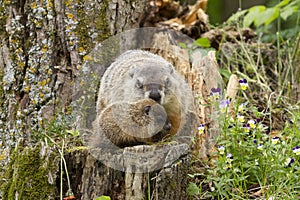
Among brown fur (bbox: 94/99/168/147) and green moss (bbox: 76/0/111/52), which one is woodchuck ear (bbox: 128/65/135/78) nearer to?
brown fur (bbox: 94/99/168/147)

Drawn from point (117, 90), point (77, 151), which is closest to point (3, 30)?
point (117, 90)

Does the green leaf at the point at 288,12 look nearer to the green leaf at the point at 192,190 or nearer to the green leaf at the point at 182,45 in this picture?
the green leaf at the point at 182,45

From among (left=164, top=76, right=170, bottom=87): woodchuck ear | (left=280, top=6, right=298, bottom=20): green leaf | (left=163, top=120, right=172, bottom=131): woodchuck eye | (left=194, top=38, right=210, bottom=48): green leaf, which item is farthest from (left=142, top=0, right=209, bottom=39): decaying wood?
(left=163, top=120, right=172, bottom=131): woodchuck eye

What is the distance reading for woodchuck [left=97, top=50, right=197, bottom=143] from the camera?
392cm

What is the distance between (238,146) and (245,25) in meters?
2.81

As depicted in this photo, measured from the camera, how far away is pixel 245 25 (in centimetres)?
645

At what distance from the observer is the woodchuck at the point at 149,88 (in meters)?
3.92

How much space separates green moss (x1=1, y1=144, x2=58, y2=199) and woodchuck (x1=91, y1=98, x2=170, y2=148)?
1.23ft

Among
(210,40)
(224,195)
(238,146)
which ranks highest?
(210,40)

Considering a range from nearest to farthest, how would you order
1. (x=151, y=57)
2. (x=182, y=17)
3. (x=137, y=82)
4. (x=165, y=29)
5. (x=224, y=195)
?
(x=224, y=195) < (x=137, y=82) < (x=151, y=57) < (x=165, y=29) < (x=182, y=17)

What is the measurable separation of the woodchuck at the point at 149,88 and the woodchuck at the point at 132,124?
0.04 m

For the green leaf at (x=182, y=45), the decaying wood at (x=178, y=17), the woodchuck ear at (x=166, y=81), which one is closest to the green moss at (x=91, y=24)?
the woodchuck ear at (x=166, y=81)

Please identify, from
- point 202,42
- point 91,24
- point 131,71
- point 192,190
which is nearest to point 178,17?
point 202,42

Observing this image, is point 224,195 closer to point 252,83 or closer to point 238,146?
point 238,146
